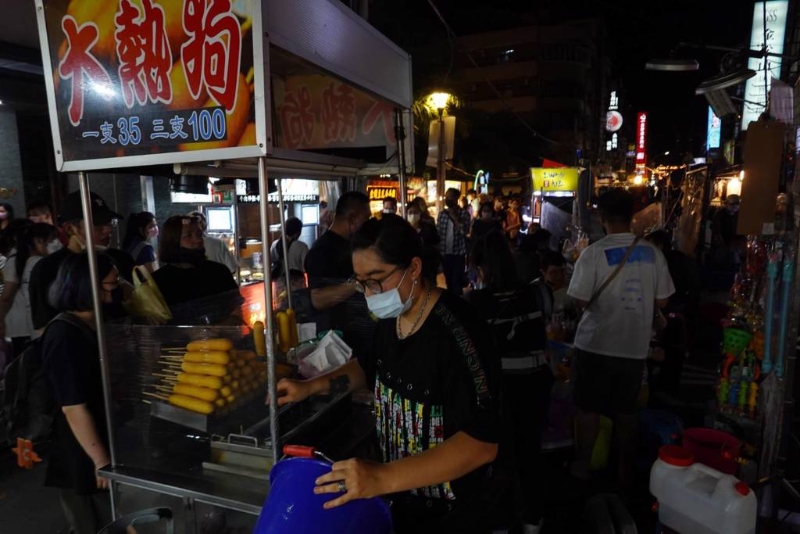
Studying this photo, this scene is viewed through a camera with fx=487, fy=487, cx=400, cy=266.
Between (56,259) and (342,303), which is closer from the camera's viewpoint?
(342,303)

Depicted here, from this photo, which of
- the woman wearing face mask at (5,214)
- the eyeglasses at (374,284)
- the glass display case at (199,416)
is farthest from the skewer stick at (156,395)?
the woman wearing face mask at (5,214)

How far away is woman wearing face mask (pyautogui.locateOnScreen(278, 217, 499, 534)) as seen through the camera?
4.98ft

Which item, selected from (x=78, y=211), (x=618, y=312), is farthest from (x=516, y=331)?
(x=78, y=211)

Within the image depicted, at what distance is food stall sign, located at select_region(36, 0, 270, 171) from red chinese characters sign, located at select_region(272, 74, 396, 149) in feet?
4.19

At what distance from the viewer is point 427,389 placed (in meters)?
1.65

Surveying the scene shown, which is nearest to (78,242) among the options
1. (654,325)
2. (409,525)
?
(409,525)

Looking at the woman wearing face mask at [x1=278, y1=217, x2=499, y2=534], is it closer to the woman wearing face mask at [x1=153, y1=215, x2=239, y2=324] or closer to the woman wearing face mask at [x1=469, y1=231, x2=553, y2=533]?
the woman wearing face mask at [x1=469, y1=231, x2=553, y2=533]

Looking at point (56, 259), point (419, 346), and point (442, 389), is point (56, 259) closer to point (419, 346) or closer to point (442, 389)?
point (419, 346)

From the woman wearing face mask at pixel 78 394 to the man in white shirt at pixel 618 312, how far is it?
3143 millimetres

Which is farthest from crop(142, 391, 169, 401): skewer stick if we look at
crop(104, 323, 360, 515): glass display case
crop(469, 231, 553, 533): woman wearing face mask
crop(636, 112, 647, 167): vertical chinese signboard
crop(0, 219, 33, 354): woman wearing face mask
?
crop(636, 112, 647, 167): vertical chinese signboard

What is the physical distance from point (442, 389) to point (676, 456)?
1.98 meters

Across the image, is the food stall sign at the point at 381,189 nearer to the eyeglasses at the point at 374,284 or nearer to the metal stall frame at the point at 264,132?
the metal stall frame at the point at 264,132

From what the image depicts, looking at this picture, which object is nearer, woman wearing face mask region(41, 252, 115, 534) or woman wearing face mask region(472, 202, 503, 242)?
woman wearing face mask region(41, 252, 115, 534)

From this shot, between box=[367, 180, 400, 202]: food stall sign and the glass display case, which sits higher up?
box=[367, 180, 400, 202]: food stall sign
